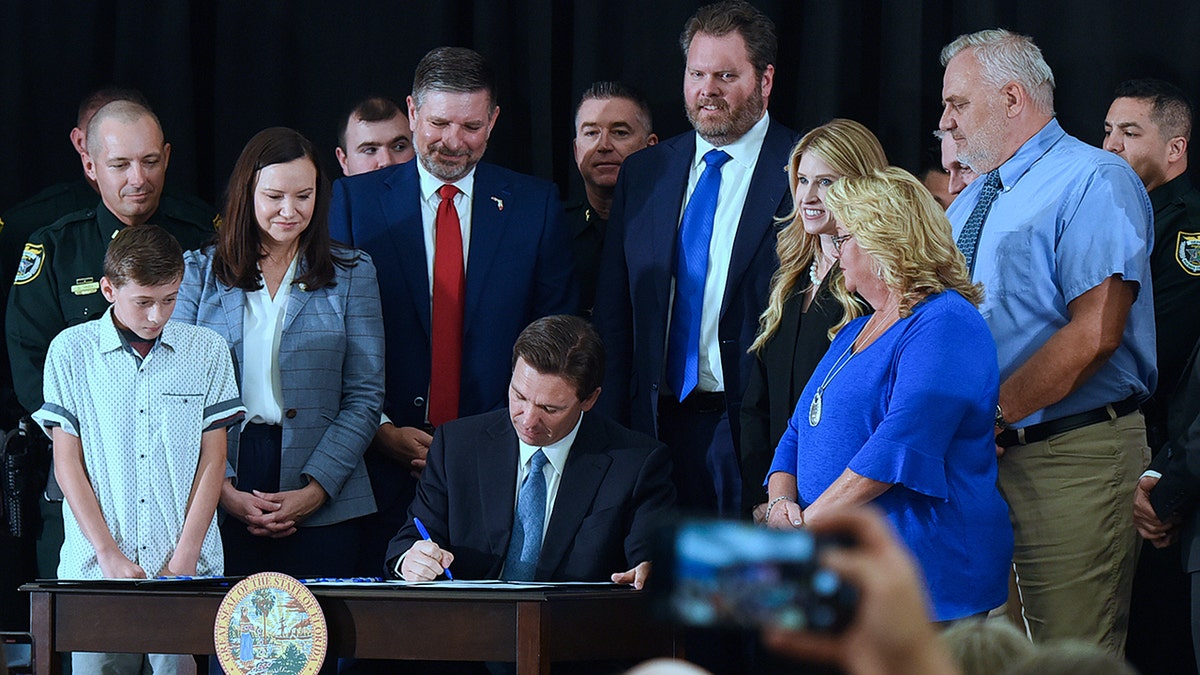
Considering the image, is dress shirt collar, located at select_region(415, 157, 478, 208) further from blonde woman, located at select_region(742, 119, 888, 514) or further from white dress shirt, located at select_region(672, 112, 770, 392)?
blonde woman, located at select_region(742, 119, 888, 514)

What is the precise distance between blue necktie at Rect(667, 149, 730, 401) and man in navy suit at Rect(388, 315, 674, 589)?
Result: 0.43 m

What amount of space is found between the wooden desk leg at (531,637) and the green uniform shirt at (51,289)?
5.65 feet

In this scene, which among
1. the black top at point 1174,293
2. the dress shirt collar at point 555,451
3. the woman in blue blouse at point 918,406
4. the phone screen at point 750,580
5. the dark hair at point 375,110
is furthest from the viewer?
the dark hair at point 375,110

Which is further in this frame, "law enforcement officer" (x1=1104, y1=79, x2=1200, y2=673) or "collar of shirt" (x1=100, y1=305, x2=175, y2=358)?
"law enforcement officer" (x1=1104, y1=79, x2=1200, y2=673)

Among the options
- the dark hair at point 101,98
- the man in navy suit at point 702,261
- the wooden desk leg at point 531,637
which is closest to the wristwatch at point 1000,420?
the man in navy suit at point 702,261

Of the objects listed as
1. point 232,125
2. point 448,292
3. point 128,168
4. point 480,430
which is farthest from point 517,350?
point 232,125

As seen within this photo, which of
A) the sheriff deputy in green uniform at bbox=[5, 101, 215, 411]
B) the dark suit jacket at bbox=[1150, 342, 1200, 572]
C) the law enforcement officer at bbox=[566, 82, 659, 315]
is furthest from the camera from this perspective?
the law enforcement officer at bbox=[566, 82, 659, 315]

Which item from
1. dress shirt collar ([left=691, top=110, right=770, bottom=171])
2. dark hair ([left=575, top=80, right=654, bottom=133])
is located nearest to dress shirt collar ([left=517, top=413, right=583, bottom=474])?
dress shirt collar ([left=691, top=110, right=770, bottom=171])

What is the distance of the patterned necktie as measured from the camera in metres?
3.25

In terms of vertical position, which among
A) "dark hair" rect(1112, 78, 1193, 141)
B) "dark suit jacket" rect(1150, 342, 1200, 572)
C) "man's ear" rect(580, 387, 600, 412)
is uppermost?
"dark hair" rect(1112, 78, 1193, 141)

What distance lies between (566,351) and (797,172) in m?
0.75

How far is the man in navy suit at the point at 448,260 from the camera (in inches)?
153

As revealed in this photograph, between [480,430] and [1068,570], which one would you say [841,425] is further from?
[480,430]

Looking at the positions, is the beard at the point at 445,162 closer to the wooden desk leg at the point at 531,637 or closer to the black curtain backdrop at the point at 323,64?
the black curtain backdrop at the point at 323,64
